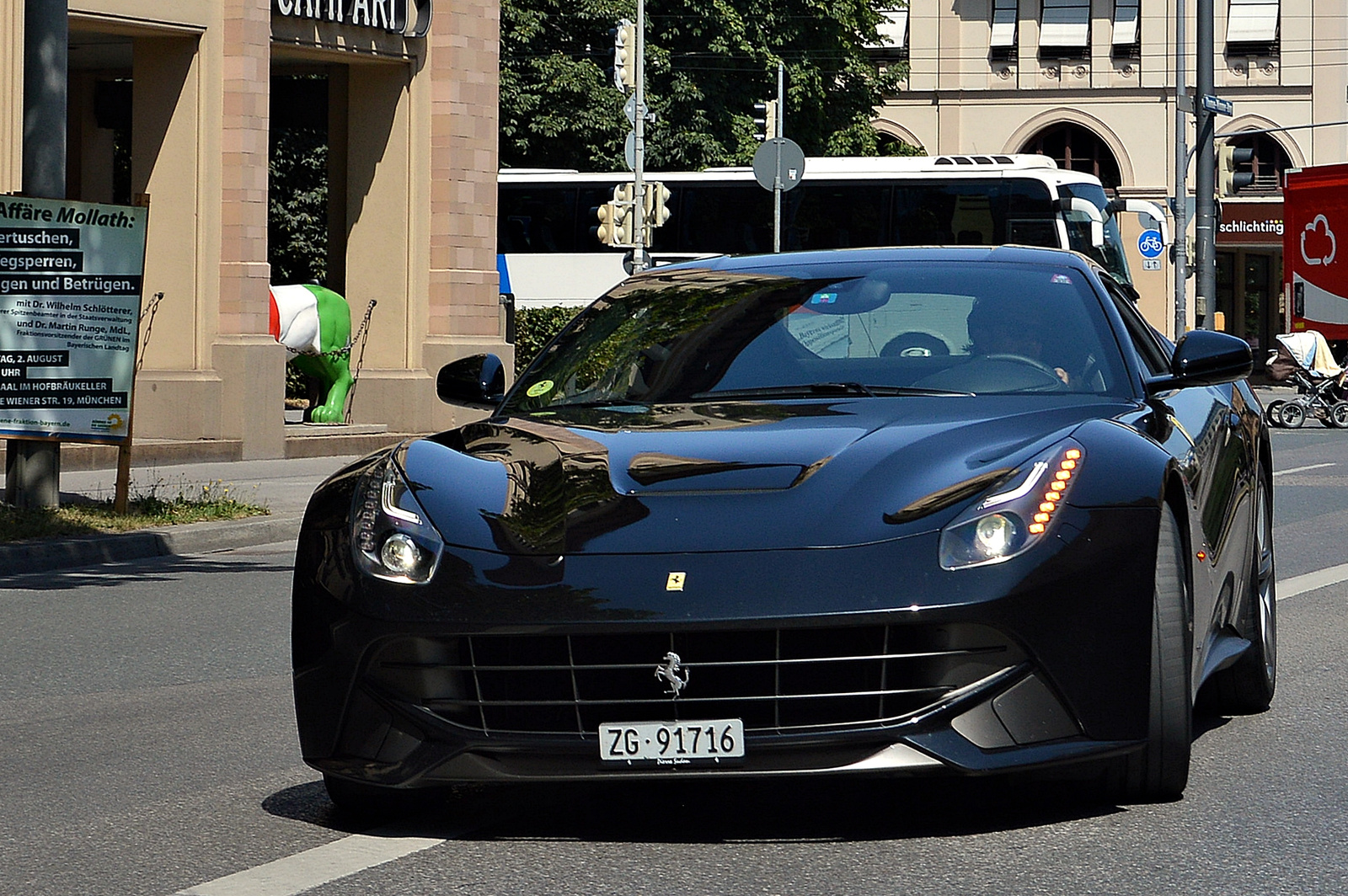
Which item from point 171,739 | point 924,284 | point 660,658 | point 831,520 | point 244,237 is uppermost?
point 244,237

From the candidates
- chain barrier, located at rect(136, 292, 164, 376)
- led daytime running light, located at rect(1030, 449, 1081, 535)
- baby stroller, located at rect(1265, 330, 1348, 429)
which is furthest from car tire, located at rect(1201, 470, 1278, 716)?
baby stroller, located at rect(1265, 330, 1348, 429)

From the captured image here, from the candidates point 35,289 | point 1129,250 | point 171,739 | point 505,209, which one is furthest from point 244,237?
point 1129,250

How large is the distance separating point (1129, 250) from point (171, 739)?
4864cm

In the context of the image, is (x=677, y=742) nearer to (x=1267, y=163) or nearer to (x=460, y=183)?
(x=460, y=183)

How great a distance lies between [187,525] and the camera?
13.8 m

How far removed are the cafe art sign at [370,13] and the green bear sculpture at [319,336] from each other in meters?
2.88

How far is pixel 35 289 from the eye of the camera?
548 inches

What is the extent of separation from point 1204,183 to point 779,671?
30735mm

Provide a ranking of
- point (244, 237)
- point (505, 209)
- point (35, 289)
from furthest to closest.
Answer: point (505, 209) → point (244, 237) → point (35, 289)

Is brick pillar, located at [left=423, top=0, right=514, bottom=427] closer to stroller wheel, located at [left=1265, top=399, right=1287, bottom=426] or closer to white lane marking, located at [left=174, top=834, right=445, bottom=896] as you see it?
stroller wheel, located at [left=1265, top=399, right=1287, bottom=426]

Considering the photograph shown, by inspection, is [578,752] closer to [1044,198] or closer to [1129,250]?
[1044,198]

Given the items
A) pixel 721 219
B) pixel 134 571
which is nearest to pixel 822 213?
pixel 721 219

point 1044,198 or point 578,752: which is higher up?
point 1044,198

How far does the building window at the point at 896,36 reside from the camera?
6131 cm
